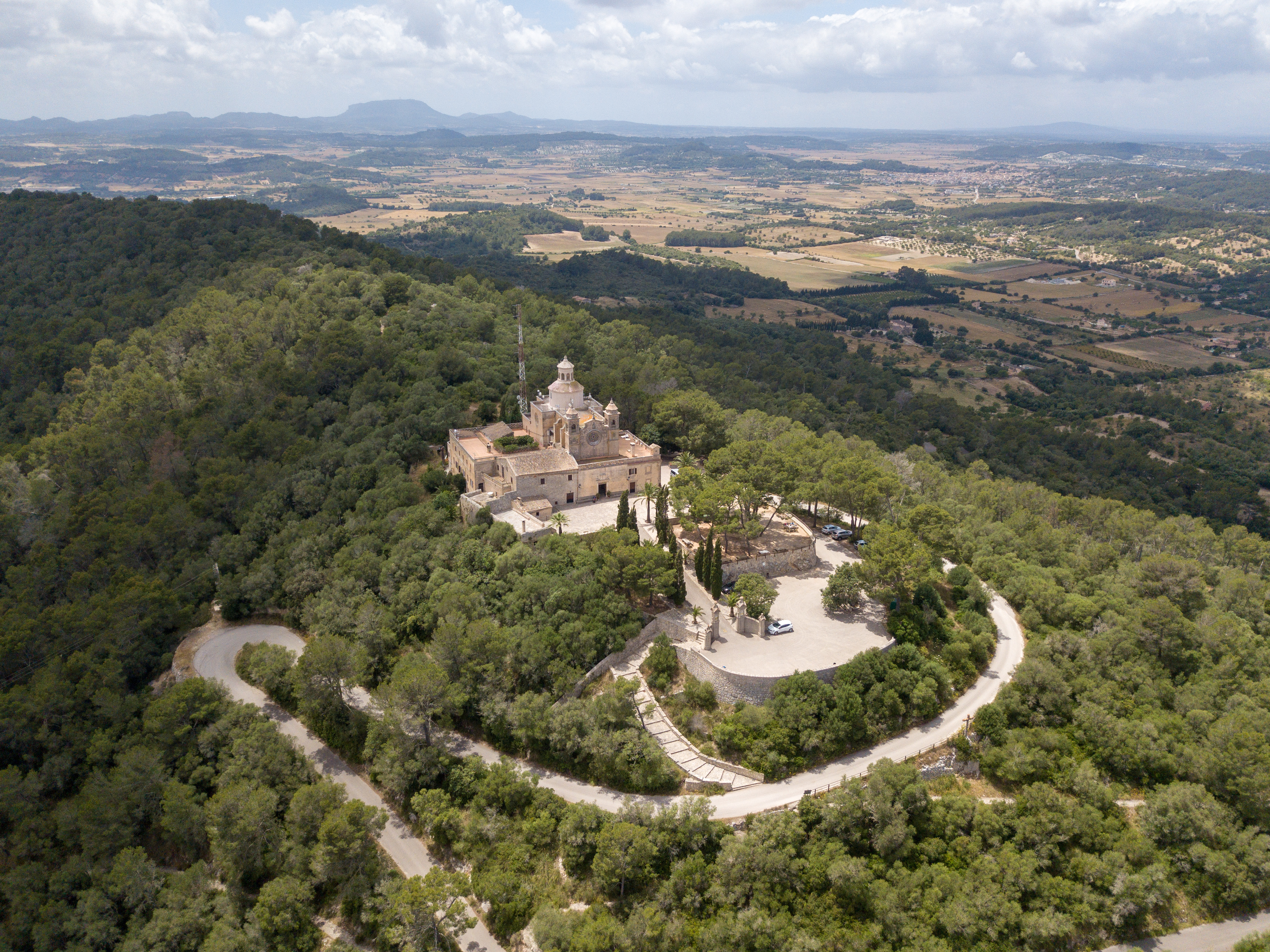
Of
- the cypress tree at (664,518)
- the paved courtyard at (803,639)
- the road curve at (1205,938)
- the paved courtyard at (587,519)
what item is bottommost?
the road curve at (1205,938)

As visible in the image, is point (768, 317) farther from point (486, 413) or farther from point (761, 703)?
point (761, 703)

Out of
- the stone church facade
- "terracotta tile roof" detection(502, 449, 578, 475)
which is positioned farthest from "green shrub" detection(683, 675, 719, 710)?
"terracotta tile roof" detection(502, 449, 578, 475)

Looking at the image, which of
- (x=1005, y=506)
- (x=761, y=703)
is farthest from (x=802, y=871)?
(x=1005, y=506)

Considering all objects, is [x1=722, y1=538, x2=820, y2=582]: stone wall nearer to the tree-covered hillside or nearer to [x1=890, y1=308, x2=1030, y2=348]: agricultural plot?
the tree-covered hillside

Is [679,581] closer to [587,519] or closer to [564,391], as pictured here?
[587,519]

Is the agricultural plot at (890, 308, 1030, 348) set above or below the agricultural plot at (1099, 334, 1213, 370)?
above

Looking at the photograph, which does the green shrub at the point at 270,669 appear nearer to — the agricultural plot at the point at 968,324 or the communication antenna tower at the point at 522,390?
the communication antenna tower at the point at 522,390

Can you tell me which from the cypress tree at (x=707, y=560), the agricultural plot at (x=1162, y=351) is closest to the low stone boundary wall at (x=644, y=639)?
the cypress tree at (x=707, y=560)
